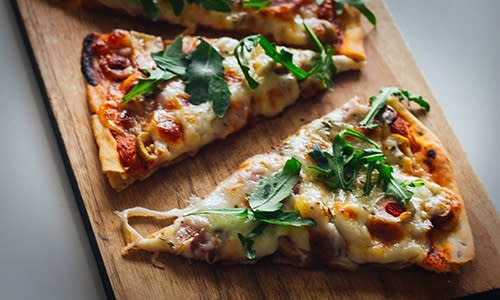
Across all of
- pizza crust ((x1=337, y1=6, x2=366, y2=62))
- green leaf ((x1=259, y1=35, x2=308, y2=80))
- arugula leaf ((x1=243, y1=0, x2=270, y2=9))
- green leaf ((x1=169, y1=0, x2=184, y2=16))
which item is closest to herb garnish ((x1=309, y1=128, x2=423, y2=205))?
green leaf ((x1=259, y1=35, x2=308, y2=80))

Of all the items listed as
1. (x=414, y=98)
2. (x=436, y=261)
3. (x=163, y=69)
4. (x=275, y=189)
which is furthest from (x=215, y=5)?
(x=436, y=261)

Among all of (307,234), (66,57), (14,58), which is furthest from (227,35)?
(307,234)

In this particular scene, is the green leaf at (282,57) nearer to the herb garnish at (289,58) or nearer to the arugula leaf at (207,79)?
the herb garnish at (289,58)

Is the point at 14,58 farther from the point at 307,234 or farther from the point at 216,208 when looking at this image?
the point at 307,234

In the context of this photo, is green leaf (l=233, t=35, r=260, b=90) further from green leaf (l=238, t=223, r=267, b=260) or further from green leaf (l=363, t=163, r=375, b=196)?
green leaf (l=238, t=223, r=267, b=260)

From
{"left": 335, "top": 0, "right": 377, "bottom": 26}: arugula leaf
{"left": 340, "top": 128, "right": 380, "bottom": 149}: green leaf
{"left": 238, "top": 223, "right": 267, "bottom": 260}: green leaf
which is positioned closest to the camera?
{"left": 238, "top": 223, "right": 267, "bottom": 260}: green leaf

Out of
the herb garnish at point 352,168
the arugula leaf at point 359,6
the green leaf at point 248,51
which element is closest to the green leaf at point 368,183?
the herb garnish at point 352,168
